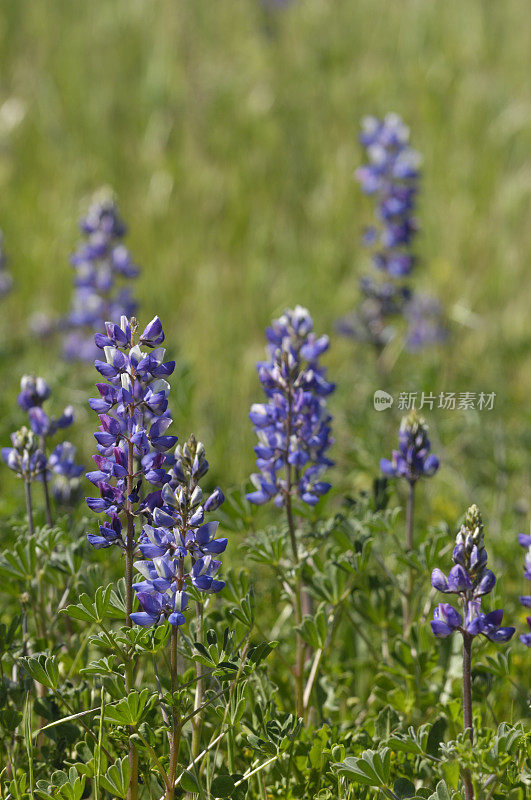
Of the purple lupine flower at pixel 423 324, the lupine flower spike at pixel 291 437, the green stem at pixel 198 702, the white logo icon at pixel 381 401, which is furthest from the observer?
the purple lupine flower at pixel 423 324

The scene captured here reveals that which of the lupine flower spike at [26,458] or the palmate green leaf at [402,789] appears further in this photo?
the lupine flower spike at [26,458]

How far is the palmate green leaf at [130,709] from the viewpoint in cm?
158

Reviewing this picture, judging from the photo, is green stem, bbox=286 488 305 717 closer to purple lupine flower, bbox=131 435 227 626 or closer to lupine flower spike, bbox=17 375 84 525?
purple lupine flower, bbox=131 435 227 626

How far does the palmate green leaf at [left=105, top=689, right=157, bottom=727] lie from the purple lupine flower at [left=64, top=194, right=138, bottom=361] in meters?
2.32

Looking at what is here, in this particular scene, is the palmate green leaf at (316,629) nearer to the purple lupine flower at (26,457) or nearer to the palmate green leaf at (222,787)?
the palmate green leaf at (222,787)

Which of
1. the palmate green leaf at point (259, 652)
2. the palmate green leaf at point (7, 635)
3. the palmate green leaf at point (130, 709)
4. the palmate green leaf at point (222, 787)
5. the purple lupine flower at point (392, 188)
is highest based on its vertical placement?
the purple lupine flower at point (392, 188)

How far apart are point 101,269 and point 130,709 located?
2.54m

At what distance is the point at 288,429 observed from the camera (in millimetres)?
2119

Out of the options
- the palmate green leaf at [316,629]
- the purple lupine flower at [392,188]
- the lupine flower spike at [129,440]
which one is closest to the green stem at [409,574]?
the palmate green leaf at [316,629]

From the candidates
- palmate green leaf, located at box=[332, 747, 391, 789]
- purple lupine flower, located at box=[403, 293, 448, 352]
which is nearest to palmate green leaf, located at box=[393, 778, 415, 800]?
palmate green leaf, located at box=[332, 747, 391, 789]

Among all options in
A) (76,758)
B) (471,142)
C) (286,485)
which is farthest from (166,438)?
(471,142)

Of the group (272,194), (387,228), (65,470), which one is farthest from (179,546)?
(272,194)

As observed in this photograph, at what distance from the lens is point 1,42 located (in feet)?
21.9

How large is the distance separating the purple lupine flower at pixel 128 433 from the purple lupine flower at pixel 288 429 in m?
0.44
